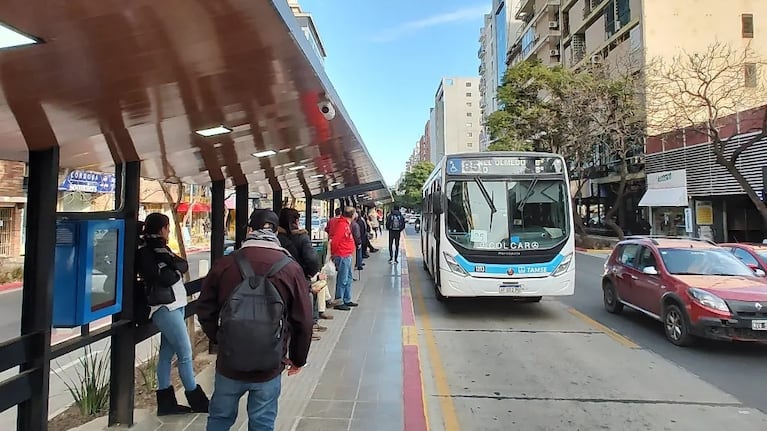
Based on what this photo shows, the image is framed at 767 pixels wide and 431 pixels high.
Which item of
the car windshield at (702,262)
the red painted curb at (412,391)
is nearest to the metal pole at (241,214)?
the red painted curb at (412,391)

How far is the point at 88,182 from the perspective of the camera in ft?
21.5

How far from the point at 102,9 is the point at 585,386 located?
225 inches

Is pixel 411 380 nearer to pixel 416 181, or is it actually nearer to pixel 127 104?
pixel 127 104

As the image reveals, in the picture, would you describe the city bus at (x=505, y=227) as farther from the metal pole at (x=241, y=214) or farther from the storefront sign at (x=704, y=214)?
the storefront sign at (x=704, y=214)

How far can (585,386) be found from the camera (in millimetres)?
5867

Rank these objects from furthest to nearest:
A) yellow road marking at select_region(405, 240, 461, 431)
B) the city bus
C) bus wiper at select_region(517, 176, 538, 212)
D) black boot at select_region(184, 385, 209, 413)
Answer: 1. bus wiper at select_region(517, 176, 538, 212)
2. the city bus
3. yellow road marking at select_region(405, 240, 461, 431)
4. black boot at select_region(184, 385, 209, 413)

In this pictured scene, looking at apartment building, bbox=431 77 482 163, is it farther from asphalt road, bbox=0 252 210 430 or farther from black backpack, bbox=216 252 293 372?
black backpack, bbox=216 252 293 372

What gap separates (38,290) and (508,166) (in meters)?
7.93

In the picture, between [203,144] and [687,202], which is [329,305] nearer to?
[203,144]

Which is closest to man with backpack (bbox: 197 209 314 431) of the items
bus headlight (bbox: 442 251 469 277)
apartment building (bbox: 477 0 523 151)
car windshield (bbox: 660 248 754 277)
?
bus headlight (bbox: 442 251 469 277)

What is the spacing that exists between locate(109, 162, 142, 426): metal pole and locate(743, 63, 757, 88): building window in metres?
32.7

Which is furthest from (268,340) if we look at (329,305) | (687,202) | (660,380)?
(687,202)

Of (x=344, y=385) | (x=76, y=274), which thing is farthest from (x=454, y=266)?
(x=76, y=274)

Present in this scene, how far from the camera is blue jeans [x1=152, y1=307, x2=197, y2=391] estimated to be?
4.32 m
